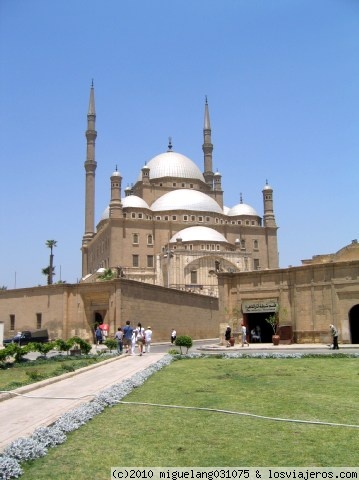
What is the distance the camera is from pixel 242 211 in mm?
67062

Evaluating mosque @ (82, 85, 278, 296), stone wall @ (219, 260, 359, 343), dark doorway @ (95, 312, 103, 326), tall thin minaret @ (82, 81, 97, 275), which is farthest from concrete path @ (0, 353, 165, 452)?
tall thin minaret @ (82, 81, 97, 275)

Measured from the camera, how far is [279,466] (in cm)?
480

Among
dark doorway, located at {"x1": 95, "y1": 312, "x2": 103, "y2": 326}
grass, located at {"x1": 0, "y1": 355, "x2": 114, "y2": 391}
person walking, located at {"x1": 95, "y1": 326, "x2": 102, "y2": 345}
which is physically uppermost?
dark doorway, located at {"x1": 95, "y1": 312, "x2": 103, "y2": 326}

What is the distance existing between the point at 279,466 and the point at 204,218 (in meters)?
57.6

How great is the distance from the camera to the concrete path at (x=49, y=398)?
6.45 metres

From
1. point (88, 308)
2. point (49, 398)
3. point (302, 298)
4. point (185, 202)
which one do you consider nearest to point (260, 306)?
point (302, 298)

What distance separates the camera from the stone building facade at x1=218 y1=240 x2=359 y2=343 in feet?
76.1

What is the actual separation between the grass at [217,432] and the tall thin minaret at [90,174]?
5294 centimetres

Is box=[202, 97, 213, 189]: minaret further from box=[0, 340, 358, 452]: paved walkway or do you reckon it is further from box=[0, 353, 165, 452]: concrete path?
box=[0, 353, 165, 452]: concrete path

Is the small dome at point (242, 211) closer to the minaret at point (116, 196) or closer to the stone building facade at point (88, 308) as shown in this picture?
the minaret at point (116, 196)

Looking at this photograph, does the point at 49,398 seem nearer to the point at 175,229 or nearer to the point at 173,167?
the point at 175,229

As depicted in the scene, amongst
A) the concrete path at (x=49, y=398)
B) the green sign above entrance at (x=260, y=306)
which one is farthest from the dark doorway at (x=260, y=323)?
the concrete path at (x=49, y=398)

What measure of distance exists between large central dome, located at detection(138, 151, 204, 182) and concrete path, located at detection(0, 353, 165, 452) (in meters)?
56.5

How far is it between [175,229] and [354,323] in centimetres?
3752
